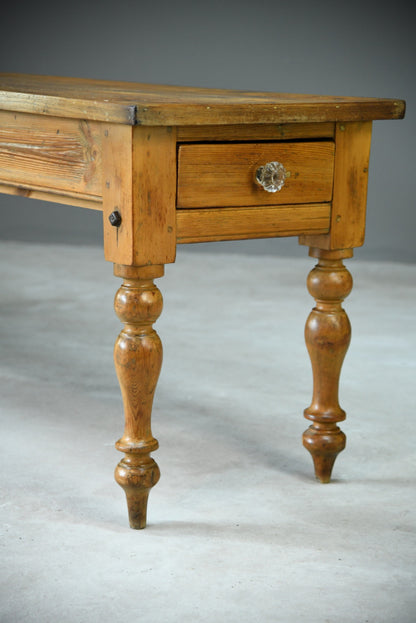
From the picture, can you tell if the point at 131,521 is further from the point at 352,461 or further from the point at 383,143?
the point at 383,143

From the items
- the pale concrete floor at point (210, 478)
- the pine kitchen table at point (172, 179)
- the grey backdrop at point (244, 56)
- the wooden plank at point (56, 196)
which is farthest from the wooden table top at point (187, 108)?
the grey backdrop at point (244, 56)

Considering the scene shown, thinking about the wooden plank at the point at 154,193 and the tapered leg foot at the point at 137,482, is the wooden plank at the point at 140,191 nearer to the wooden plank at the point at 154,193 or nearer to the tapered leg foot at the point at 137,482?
the wooden plank at the point at 154,193

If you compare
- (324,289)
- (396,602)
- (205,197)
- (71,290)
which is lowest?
(71,290)

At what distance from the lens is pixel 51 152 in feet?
6.66

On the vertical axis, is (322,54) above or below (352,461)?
above

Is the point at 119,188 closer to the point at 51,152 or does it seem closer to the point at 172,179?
the point at 172,179

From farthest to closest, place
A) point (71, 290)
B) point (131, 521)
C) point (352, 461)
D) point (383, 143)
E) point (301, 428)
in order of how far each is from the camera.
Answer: point (383, 143), point (71, 290), point (301, 428), point (352, 461), point (131, 521)

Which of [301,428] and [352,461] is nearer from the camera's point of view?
[352,461]

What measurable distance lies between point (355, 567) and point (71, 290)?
8.89 feet

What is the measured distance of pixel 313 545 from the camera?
1.92 m

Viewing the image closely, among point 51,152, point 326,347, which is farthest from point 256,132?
point 326,347

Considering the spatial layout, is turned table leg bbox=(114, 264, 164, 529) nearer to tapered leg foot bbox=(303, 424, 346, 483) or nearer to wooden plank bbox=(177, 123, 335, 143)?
wooden plank bbox=(177, 123, 335, 143)

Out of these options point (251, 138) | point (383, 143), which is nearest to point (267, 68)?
point (383, 143)

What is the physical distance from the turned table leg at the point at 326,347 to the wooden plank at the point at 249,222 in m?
0.13
